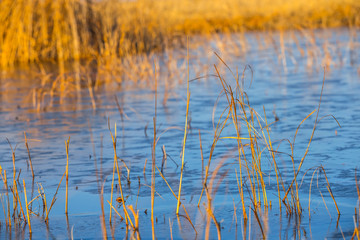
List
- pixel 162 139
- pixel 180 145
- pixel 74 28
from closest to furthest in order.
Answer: pixel 180 145 < pixel 162 139 < pixel 74 28

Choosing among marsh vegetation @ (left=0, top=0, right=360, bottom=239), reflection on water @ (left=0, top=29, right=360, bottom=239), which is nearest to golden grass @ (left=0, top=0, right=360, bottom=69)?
marsh vegetation @ (left=0, top=0, right=360, bottom=239)

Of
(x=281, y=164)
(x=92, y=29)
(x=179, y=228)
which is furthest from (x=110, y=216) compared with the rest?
(x=92, y=29)

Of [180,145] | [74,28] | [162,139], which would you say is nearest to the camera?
[180,145]

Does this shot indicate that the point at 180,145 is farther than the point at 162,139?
No

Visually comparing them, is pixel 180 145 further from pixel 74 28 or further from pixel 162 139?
pixel 74 28

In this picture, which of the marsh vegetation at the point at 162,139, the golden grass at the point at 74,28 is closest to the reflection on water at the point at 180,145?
the marsh vegetation at the point at 162,139

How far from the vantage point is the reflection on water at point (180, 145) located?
10.8ft

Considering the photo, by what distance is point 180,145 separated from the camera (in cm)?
527

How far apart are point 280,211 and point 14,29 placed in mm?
10371

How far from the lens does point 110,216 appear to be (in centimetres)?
326

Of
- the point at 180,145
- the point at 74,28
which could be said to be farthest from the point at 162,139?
the point at 74,28

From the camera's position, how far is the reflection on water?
3.30 m

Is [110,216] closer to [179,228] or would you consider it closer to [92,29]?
[179,228]

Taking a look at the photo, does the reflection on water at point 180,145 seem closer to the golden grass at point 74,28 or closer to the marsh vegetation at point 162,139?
the marsh vegetation at point 162,139
